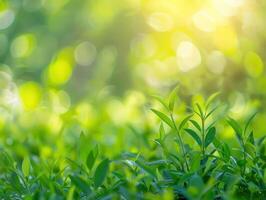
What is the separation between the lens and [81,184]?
44.5 inches

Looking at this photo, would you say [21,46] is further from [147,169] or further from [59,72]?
[147,169]

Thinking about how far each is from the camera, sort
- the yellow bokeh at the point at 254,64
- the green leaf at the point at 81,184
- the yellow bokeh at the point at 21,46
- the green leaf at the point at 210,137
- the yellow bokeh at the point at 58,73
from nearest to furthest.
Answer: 1. the green leaf at the point at 81,184
2. the green leaf at the point at 210,137
3. the yellow bokeh at the point at 254,64
4. the yellow bokeh at the point at 58,73
5. the yellow bokeh at the point at 21,46

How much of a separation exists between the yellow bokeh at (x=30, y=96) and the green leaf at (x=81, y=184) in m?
1.98

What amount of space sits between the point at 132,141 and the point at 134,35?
3.27 m

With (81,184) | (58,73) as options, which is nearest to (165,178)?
(81,184)

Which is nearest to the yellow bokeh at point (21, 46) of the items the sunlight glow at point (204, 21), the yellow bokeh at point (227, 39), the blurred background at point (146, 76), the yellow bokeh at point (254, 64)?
the blurred background at point (146, 76)

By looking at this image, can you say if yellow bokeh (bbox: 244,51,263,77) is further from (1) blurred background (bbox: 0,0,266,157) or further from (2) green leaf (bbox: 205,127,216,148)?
(2) green leaf (bbox: 205,127,216,148)

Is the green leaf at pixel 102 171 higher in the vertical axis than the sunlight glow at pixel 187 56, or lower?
higher

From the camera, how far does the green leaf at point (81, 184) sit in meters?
1.13

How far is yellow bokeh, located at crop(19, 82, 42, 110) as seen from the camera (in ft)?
10.3

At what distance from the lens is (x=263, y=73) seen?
3.00m

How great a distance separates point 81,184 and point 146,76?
312 centimetres

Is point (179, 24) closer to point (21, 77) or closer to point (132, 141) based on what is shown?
point (132, 141)

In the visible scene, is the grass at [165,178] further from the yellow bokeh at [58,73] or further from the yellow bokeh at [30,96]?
the yellow bokeh at [58,73]
